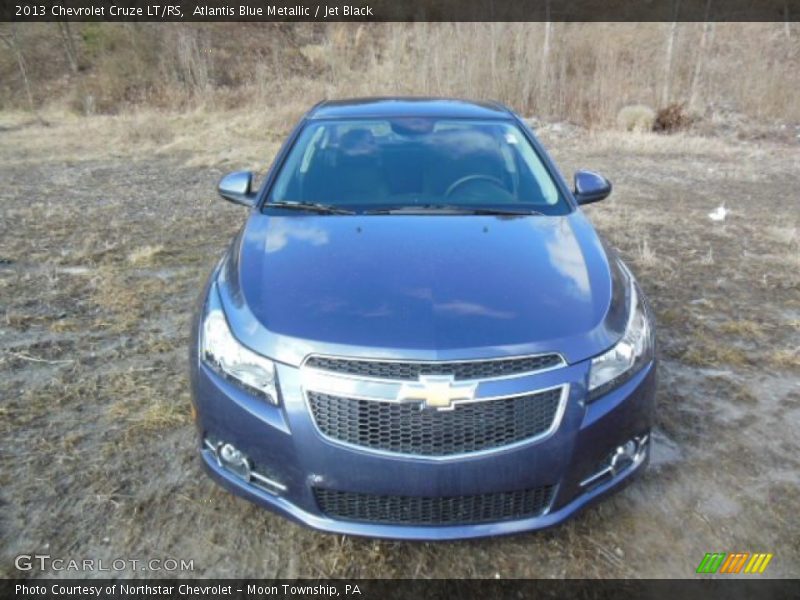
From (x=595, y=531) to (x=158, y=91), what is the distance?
17.7 metres

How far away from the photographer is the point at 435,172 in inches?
124

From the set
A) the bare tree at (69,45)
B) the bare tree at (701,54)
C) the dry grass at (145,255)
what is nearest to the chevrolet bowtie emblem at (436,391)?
the dry grass at (145,255)

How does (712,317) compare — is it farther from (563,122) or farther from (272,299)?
(563,122)

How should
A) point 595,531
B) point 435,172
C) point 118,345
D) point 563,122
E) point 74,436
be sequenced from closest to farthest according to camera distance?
1. point 595,531
2. point 74,436
3. point 435,172
4. point 118,345
5. point 563,122

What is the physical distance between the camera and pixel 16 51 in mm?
20359

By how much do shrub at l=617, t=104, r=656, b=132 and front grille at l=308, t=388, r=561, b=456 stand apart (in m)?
12.4

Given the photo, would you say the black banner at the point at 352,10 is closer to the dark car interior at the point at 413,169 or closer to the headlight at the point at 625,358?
the dark car interior at the point at 413,169

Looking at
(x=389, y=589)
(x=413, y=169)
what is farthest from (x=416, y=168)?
(x=389, y=589)

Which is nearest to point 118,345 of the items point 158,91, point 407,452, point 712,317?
point 407,452

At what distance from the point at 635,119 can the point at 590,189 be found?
10931 millimetres

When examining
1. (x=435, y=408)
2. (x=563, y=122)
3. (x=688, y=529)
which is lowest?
(x=563, y=122)

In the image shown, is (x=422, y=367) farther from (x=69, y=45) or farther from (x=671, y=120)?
(x=69, y=45)

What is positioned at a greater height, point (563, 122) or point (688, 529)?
point (688, 529)

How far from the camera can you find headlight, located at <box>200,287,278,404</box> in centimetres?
195
